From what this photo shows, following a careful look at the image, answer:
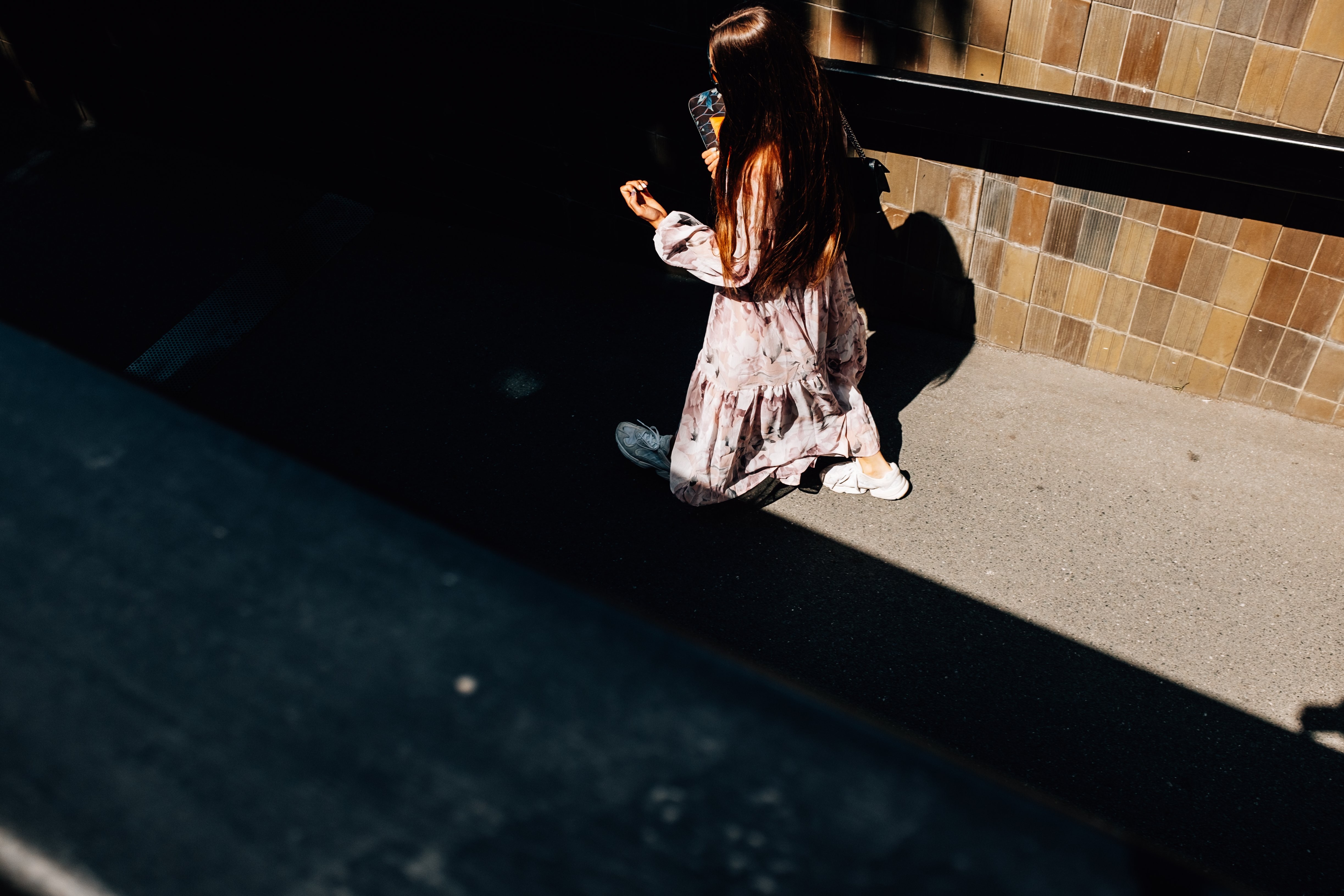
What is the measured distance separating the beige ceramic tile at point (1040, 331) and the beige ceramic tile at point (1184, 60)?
907mm

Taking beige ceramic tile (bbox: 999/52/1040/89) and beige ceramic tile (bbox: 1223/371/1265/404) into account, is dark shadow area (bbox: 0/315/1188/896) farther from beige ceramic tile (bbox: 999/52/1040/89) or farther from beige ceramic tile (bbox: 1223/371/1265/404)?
beige ceramic tile (bbox: 1223/371/1265/404)

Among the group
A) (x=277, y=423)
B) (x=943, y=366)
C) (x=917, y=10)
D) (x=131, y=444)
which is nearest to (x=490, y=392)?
(x=277, y=423)

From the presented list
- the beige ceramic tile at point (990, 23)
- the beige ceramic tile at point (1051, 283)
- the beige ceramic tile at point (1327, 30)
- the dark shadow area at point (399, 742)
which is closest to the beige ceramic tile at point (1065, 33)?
the beige ceramic tile at point (990, 23)

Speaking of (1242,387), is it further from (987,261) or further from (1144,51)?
(1144,51)

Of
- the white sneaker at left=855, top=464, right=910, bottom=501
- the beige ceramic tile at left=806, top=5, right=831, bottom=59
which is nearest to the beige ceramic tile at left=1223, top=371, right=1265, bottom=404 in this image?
the white sneaker at left=855, top=464, right=910, bottom=501

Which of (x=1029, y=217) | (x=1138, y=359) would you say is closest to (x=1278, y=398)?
(x=1138, y=359)

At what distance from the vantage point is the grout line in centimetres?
41

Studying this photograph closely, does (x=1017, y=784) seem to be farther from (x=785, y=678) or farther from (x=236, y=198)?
(x=236, y=198)

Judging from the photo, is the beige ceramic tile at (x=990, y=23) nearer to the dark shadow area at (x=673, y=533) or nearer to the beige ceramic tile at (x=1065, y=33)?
the beige ceramic tile at (x=1065, y=33)

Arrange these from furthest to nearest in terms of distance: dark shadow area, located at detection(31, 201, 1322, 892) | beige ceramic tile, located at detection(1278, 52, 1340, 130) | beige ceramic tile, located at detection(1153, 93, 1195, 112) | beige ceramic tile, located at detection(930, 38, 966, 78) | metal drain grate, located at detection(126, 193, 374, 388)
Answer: metal drain grate, located at detection(126, 193, 374, 388) → beige ceramic tile, located at detection(930, 38, 966, 78) → beige ceramic tile, located at detection(1153, 93, 1195, 112) → beige ceramic tile, located at detection(1278, 52, 1340, 130) → dark shadow area, located at detection(31, 201, 1322, 892)

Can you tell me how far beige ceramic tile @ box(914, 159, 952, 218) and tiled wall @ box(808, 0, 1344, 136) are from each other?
1.09 ft

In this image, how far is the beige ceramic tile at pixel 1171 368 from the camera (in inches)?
130

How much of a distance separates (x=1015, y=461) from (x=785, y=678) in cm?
296

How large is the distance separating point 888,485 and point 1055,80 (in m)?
1.37
